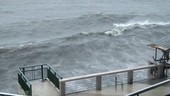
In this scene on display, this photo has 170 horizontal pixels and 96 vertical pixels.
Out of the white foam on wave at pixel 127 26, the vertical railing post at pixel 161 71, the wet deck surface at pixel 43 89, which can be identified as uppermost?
the vertical railing post at pixel 161 71

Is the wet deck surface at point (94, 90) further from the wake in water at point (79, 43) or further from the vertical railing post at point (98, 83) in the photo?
the wake in water at point (79, 43)

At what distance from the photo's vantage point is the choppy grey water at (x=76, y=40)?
30139 mm

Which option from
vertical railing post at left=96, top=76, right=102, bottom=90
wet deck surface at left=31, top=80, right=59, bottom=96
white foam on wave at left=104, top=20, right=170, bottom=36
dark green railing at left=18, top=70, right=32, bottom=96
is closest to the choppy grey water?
white foam on wave at left=104, top=20, right=170, bottom=36

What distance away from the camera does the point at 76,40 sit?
137ft

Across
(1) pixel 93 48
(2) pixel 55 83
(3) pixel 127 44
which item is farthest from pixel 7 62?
(2) pixel 55 83

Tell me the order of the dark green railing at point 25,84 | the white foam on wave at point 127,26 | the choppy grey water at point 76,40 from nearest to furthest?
the dark green railing at point 25,84, the choppy grey water at point 76,40, the white foam on wave at point 127,26

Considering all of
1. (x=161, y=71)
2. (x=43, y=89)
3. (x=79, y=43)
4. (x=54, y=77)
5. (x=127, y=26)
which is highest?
(x=54, y=77)

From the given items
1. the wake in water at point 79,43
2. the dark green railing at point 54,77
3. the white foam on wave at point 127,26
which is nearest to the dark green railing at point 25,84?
the dark green railing at point 54,77

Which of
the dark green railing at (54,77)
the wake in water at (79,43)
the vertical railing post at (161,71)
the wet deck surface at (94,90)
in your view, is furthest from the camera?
the wake in water at (79,43)

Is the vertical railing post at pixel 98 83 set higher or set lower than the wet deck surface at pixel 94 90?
higher

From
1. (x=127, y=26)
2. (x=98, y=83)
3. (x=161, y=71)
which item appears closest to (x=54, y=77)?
(x=98, y=83)

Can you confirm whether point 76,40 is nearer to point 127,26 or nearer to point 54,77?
point 127,26

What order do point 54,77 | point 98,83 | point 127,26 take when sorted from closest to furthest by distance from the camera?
point 98,83 < point 54,77 < point 127,26

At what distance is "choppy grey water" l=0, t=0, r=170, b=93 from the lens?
30.1m
